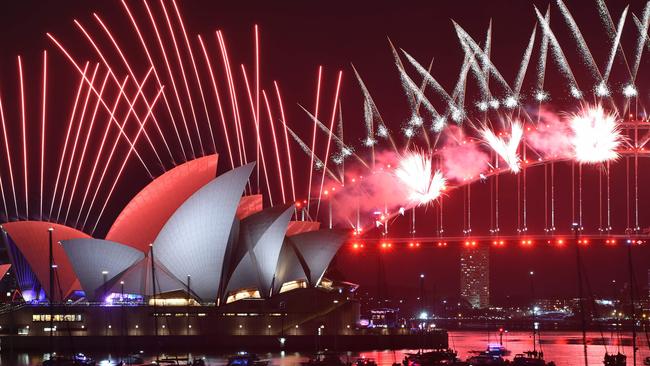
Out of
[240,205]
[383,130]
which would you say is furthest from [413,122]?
[240,205]

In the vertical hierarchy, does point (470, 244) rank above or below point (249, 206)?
below

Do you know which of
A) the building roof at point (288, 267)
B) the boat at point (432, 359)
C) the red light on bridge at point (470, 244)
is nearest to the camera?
the boat at point (432, 359)

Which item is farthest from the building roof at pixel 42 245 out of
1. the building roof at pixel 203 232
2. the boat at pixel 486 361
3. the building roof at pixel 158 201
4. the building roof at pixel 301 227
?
the boat at pixel 486 361

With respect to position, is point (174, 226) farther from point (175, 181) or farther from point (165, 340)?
point (165, 340)

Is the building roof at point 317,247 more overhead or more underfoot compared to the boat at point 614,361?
more overhead

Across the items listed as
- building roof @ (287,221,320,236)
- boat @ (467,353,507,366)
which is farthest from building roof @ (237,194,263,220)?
boat @ (467,353,507,366)

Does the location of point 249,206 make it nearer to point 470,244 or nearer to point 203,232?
A: point 203,232

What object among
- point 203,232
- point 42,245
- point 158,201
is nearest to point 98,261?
point 42,245

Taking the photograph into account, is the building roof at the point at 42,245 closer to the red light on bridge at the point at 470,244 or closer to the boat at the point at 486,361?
the boat at the point at 486,361
